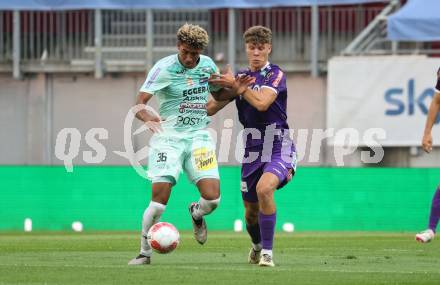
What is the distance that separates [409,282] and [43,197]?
15058 millimetres

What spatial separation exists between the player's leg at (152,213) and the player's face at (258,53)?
1479 millimetres

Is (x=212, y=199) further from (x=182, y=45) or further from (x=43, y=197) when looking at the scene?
(x=43, y=197)

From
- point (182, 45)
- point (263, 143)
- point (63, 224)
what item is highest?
point (182, 45)

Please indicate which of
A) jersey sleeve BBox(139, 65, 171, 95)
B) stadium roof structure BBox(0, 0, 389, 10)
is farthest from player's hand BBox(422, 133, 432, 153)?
stadium roof structure BBox(0, 0, 389, 10)

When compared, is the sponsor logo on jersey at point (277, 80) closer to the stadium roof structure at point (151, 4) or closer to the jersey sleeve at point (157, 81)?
the jersey sleeve at point (157, 81)

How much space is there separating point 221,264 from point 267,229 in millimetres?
674

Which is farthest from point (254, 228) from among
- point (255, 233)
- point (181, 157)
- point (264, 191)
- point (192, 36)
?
point (192, 36)

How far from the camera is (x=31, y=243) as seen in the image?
17797mm

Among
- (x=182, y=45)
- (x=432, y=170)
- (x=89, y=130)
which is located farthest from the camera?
(x=89, y=130)

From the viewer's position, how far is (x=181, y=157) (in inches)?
514

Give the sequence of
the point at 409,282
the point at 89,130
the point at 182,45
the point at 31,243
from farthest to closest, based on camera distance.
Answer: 1. the point at 89,130
2. the point at 31,243
3. the point at 182,45
4. the point at 409,282

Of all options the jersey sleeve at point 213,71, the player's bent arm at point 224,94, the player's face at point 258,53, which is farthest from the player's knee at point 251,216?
the player's face at point 258,53

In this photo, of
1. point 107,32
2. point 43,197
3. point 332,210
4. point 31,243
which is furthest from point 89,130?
point 31,243

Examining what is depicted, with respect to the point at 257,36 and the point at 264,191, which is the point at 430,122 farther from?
the point at 264,191
